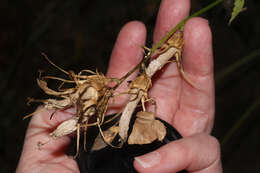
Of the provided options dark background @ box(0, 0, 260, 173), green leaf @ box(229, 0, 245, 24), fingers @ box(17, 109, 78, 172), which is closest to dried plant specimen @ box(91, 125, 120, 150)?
fingers @ box(17, 109, 78, 172)

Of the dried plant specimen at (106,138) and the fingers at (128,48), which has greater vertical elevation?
the fingers at (128,48)

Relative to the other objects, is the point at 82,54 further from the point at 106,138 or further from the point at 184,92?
the point at 106,138

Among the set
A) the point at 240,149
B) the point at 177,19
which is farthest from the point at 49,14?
the point at 240,149

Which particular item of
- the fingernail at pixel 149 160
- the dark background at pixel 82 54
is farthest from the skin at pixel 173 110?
the dark background at pixel 82 54

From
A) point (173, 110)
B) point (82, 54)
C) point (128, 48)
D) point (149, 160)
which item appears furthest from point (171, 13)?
point (82, 54)

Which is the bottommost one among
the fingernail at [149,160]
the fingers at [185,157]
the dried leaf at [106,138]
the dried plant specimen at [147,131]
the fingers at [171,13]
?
the fingers at [185,157]

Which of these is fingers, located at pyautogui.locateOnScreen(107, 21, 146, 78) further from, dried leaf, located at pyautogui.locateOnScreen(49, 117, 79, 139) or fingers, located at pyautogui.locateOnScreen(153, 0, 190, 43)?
dried leaf, located at pyautogui.locateOnScreen(49, 117, 79, 139)

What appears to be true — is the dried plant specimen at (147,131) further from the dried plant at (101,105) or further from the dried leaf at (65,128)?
the dried leaf at (65,128)
